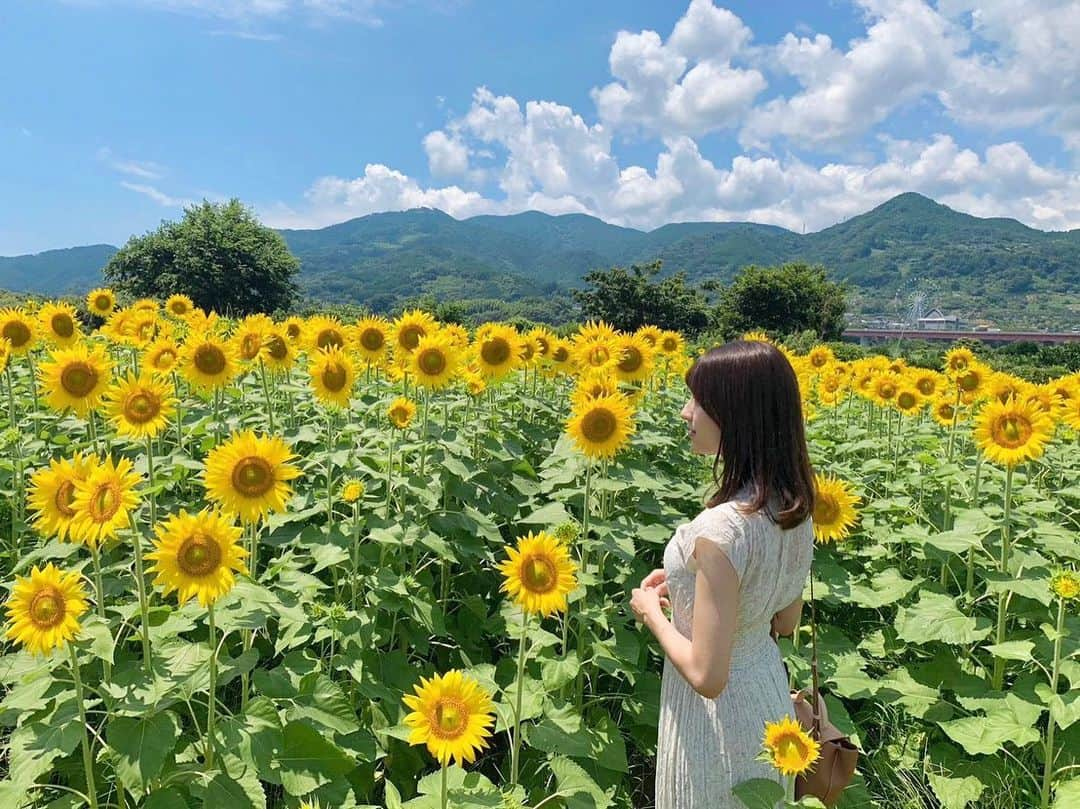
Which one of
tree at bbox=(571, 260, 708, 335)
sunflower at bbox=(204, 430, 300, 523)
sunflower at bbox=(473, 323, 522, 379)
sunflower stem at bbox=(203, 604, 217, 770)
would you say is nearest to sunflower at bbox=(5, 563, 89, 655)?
sunflower stem at bbox=(203, 604, 217, 770)

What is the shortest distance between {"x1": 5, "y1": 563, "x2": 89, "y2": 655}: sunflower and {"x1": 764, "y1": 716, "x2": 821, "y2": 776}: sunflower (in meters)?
2.13

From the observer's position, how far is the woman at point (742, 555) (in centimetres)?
215

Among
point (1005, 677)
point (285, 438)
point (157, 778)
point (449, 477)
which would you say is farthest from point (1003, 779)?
point (285, 438)

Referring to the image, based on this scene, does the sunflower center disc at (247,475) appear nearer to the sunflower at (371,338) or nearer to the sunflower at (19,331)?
the sunflower at (371,338)

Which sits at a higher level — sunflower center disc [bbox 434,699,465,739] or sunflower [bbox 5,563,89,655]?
sunflower [bbox 5,563,89,655]

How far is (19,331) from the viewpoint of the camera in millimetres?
4973

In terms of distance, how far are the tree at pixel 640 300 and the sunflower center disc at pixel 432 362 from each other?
56.1 meters

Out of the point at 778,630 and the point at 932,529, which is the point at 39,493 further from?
the point at 932,529

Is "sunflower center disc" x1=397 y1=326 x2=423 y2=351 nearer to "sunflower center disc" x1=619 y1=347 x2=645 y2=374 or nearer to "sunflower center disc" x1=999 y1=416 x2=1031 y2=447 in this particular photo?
"sunflower center disc" x1=619 y1=347 x2=645 y2=374

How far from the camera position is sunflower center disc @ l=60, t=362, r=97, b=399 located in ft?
11.7

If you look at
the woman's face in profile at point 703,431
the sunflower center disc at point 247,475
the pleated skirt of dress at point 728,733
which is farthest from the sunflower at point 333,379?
the pleated skirt of dress at point 728,733

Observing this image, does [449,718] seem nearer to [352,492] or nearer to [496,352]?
[352,492]

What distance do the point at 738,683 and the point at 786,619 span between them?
1.31 feet

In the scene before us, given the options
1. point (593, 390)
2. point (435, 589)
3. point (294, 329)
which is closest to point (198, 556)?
point (435, 589)
